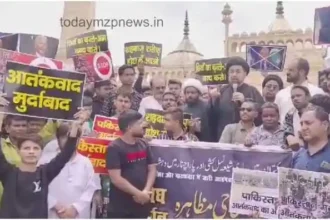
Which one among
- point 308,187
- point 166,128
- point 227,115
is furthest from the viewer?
point 227,115

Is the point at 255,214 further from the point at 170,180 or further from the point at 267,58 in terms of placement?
the point at 267,58

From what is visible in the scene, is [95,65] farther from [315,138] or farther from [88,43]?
[315,138]

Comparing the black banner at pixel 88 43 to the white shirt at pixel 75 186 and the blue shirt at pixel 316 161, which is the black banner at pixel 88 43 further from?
the blue shirt at pixel 316 161

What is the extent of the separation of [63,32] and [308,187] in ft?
47.7

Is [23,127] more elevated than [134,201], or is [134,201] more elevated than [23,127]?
[23,127]

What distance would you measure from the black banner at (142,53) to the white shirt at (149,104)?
165cm

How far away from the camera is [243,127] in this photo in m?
5.88

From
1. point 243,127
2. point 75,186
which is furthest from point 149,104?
point 75,186

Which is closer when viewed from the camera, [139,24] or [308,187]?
[308,187]

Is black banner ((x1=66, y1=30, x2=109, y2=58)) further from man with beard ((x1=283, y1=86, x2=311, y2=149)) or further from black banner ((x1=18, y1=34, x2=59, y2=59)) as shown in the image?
man with beard ((x1=283, y1=86, x2=311, y2=149))

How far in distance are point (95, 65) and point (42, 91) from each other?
219 centimetres

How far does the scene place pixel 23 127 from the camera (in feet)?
17.3

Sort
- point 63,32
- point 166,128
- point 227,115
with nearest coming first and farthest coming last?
point 166,128 < point 227,115 < point 63,32

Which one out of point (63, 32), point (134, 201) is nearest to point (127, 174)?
point (134, 201)
